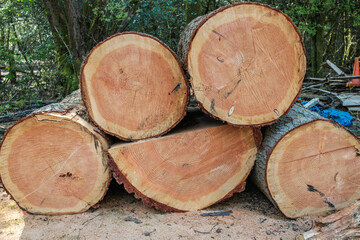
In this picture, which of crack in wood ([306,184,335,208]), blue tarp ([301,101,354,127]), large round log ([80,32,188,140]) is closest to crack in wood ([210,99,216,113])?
large round log ([80,32,188,140])

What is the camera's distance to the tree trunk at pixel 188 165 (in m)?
2.58

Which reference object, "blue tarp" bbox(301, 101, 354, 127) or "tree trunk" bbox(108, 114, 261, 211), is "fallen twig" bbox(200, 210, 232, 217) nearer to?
"tree trunk" bbox(108, 114, 261, 211)

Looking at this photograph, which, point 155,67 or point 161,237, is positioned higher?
point 155,67

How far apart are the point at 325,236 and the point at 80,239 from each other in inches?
68.6

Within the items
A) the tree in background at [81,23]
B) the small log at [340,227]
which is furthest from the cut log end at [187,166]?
the tree in background at [81,23]

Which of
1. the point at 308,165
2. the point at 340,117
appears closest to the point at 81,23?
the point at 340,117

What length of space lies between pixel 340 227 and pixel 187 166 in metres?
1.19

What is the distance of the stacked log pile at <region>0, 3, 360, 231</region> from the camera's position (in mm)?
2389

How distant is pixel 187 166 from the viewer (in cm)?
267

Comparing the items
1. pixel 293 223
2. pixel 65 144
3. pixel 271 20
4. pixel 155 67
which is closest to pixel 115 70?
pixel 155 67

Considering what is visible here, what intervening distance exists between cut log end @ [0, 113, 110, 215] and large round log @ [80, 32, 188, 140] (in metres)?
0.22

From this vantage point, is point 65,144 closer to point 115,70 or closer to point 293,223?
point 115,70

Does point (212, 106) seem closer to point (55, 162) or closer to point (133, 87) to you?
point (133, 87)

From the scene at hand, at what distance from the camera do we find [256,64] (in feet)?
7.92
